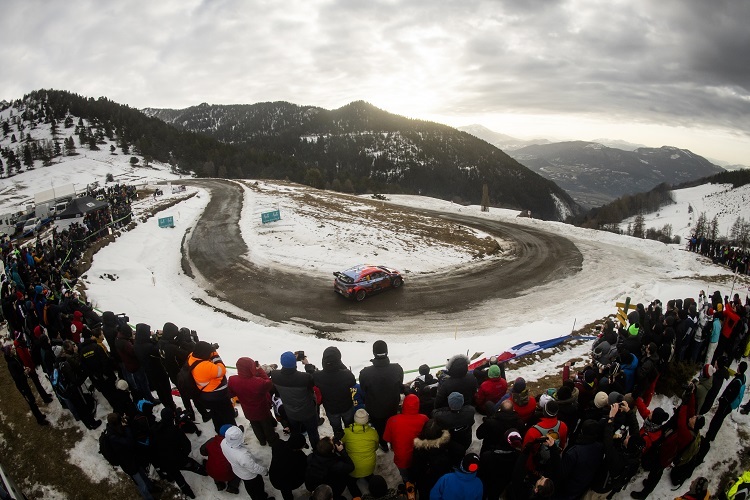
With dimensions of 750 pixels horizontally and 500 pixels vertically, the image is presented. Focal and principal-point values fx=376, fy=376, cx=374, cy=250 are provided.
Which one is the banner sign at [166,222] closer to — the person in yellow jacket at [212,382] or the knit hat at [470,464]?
the person in yellow jacket at [212,382]

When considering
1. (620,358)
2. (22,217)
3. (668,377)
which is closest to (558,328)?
(668,377)

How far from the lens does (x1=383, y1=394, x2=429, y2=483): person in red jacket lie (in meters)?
5.16

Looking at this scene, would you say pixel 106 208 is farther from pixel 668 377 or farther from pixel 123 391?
pixel 668 377

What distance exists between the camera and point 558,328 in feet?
45.4

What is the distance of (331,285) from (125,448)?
46.5 ft

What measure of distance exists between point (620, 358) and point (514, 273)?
1510 cm

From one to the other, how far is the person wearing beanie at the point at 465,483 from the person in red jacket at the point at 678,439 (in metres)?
3.65

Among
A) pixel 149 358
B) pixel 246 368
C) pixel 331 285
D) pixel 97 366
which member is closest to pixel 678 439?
pixel 246 368

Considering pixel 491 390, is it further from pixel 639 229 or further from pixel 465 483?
pixel 639 229

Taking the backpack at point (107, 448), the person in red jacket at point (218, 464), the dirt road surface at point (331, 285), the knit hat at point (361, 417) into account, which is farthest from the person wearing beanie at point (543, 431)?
the dirt road surface at point (331, 285)

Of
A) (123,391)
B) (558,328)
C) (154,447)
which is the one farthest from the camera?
(558,328)

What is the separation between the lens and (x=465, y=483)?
4.42m

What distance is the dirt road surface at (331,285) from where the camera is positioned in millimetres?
16422

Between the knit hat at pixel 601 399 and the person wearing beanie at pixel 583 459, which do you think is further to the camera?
the knit hat at pixel 601 399
